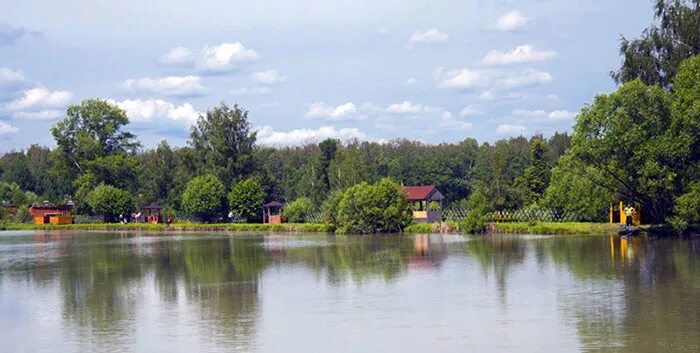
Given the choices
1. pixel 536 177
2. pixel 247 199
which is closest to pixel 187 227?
pixel 247 199

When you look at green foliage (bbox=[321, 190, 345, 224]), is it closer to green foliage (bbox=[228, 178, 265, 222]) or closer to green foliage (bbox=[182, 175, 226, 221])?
green foliage (bbox=[228, 178, 265, 222])

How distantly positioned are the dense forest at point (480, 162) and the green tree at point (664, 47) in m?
0.07

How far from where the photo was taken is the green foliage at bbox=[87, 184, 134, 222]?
81250 mm

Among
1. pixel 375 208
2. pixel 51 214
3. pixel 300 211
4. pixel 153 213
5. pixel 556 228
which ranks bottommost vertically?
pixel 556 228

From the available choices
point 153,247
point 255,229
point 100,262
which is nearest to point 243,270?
point 100,262

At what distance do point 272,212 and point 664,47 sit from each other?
35.7m

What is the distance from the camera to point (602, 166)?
42438 mm

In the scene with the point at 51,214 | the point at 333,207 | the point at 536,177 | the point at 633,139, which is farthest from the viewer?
the point at 51,214

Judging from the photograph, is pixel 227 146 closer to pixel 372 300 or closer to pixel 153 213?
pixel 153 213

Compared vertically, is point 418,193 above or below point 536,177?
→ below

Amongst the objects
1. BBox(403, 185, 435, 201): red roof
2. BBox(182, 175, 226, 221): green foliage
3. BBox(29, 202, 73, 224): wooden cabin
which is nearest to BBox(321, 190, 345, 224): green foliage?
BBox(403, 185, 435, 201): red roof

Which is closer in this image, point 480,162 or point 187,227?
point 187,227

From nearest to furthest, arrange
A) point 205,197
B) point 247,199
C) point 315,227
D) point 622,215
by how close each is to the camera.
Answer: point 622,215 < point 315,227 < point 247,199 < point 205,197

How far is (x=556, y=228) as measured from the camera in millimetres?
45719
